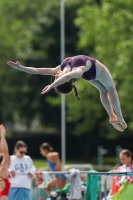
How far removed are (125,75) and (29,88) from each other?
19.8 meters

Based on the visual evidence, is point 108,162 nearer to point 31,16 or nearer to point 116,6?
point 31,16

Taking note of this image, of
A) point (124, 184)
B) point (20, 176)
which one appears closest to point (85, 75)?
point (124, 184)

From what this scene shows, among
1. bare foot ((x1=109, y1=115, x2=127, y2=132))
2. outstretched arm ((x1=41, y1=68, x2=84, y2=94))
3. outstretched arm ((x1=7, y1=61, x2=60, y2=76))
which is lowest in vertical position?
bare foot ((x1=109, y1=115, x2=127, y2=132))

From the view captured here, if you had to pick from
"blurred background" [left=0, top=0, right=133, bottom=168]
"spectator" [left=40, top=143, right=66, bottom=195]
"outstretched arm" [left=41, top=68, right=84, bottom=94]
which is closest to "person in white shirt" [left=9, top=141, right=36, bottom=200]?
"spectator" [left=40, top=143, right=66, bottom=195]

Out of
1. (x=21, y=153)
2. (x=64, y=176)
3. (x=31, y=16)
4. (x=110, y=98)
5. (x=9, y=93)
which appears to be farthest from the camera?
(x=31, y=16)

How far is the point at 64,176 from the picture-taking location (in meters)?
14.9

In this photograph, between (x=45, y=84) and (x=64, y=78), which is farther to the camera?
(x=45, y=84)

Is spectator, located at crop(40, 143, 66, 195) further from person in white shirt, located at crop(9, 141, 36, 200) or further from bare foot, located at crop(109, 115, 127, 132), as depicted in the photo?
bare foot, located at crop(109, 115, 127, 132)

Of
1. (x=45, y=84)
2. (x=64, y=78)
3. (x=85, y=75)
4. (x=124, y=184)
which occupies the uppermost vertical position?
(x=45, y=84)

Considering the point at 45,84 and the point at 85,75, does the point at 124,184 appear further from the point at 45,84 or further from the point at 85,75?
the point at 45,84

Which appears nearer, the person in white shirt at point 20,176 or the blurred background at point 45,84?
the person in white shirt at point 20,176

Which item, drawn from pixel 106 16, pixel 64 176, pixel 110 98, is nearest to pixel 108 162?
pixel 106 16

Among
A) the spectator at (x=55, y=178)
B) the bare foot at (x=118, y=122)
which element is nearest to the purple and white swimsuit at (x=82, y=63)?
the bare foot at (x=118, y=122)

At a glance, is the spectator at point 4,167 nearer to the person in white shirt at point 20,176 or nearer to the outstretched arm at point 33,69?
the outstretched arm at point 33,69
